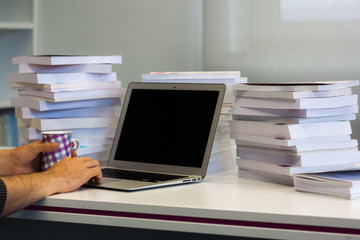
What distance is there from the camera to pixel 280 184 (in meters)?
1.46

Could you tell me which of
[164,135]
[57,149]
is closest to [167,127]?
[164,135]

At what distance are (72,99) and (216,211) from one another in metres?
0.76

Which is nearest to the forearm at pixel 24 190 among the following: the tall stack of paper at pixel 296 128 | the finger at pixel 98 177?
the finger at pixel 98 177

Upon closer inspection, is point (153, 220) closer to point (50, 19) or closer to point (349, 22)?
point (349, 22)

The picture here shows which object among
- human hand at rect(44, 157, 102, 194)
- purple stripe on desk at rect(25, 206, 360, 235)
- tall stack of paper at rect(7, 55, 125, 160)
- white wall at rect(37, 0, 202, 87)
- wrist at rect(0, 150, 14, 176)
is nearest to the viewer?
purple stripe on desk at rect(25, 206, 360, 235)

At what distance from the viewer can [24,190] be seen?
1.25m

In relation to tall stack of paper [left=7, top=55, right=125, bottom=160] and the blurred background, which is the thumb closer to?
tall stack of paper [left=7, top=55, right=125, bottom=160]

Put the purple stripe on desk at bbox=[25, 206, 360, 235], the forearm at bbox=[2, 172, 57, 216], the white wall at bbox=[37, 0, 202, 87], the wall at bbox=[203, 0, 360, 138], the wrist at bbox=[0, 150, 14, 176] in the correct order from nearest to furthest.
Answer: the purple stripe on desk at bbox=[25, 206, 360, 235] → the forearm at bbox=[2, 172, 57, 216] → the wrist at bbox=[0, 150, 14, 176] → the wall at bbox=[203, 0, 360, 138] → the white wall at bbox=[37, 0, 202, 87]

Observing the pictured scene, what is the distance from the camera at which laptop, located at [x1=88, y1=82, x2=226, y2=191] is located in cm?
150

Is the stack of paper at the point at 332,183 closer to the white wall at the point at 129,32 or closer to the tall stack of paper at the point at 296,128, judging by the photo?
the tall stack of paper at the point at 296,128

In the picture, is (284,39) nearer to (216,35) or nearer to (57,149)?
(216,35)

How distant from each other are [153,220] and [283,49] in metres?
1.16

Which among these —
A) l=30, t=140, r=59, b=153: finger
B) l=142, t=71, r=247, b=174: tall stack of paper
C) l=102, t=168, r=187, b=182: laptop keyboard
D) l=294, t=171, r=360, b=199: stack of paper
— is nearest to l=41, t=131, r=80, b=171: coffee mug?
l=30, t=140, r=59, b=153: finger

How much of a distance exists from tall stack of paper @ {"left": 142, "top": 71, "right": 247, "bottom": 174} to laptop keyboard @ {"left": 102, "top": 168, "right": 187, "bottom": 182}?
19 centimetres
